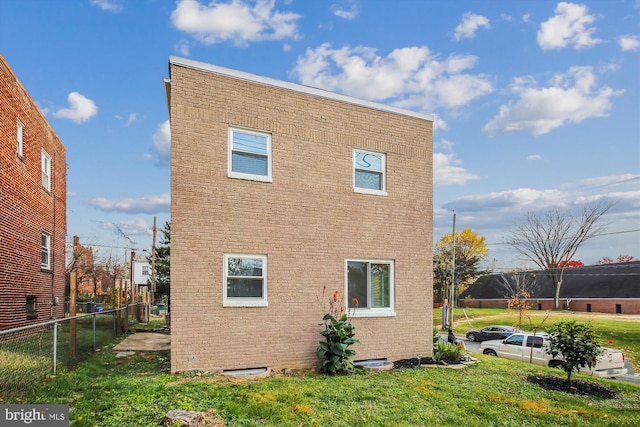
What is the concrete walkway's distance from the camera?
45.2 ft

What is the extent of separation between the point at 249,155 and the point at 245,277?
9.06 ft

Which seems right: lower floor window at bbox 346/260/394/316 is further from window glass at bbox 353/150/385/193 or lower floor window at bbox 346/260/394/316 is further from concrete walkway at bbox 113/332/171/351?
concrete walkway at bbox 113/332/171/351

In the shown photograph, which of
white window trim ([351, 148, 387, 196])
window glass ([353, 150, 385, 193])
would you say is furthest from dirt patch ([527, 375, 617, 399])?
window glass ([353, 150, 385, 193])

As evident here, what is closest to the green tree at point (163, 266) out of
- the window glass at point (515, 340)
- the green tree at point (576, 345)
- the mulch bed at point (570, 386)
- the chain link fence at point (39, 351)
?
the chain link fence at point (39, 351)

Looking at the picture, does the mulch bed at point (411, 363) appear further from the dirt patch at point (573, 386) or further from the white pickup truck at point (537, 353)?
the white pickup truck at point (537, 353)

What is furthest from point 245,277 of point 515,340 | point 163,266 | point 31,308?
point 163,266

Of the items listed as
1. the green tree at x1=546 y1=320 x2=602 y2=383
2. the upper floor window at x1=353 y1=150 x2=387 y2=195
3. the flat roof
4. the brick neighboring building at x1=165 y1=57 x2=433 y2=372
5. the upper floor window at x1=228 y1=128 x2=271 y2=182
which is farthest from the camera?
the upper floor window at x1=353 y1=150 x2=387 y2=195

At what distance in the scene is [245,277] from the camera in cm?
998

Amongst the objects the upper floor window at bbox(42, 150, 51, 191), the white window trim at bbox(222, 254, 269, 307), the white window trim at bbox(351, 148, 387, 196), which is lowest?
the white window trim at bbox(222, 254, 269, 307)

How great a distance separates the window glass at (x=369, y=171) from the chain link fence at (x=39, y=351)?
7.40m

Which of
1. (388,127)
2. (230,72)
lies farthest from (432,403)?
(230,72)

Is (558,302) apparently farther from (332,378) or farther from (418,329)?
(332,378)

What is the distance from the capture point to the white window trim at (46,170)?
19.0 metres

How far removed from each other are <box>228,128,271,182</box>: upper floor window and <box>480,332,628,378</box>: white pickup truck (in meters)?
10.6
